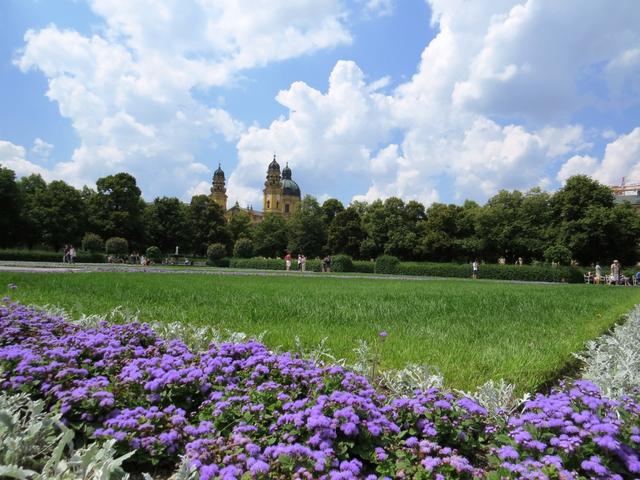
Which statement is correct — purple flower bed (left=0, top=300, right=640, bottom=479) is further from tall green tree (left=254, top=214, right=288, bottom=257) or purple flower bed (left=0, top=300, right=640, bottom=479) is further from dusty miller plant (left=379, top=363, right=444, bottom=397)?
tall green tree (left=254, top=214, right=288, bottom=257)

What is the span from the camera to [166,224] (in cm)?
7394

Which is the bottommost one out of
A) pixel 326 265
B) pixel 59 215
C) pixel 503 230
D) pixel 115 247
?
pixel 326 265

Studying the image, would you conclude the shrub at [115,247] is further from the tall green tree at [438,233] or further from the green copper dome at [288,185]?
the green copper dome at [288,185]

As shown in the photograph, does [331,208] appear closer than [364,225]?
No

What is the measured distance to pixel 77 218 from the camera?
58625 millimetres

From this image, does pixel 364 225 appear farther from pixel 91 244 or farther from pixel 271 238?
pixel 91 244

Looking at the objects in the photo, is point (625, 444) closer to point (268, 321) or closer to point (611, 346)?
point (611, 346)

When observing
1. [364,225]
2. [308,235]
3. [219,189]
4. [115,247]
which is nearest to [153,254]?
[115,247]

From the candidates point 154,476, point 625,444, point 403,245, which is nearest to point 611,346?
point 625,444

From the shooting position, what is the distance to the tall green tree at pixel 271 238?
81938 millimetres

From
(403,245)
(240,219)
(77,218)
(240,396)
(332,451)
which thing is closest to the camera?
(332,451)

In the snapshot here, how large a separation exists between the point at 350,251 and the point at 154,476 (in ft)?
232

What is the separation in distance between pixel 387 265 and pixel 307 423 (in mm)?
41952

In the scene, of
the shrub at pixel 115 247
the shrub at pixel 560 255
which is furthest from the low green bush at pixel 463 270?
the shrub at pixel 115 247
